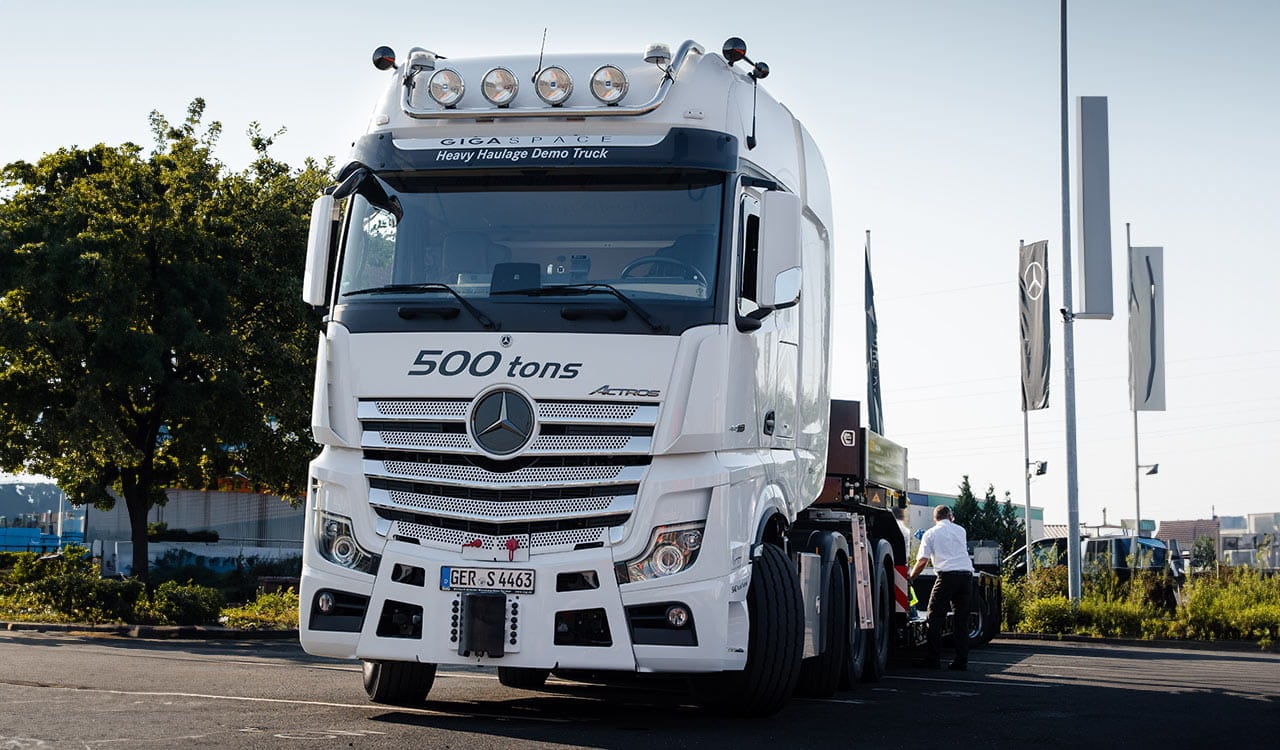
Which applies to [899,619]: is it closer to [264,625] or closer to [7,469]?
[264,625]

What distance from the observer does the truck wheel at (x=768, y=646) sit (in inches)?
362

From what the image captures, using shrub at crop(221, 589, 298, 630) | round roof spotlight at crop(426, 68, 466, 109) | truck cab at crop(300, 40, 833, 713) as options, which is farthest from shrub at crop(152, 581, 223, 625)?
round roof spotlight at crop(426, 68, 466, 109)

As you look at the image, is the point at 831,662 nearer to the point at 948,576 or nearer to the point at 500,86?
the point at 948,576

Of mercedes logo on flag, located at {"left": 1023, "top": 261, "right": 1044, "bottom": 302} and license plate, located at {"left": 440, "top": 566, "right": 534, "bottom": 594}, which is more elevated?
mercedes logo on flag, located at {"left": 1023, "top": 261, "right": 1044, "bottom": 302}

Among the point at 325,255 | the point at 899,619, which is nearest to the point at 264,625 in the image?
the point at 899,619

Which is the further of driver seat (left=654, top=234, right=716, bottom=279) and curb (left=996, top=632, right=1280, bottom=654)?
curb (left=996, top=632, right=1280, bottom=654)

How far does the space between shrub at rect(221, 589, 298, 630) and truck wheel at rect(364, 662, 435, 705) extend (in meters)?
12.9

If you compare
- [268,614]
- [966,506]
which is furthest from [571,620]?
[966,506]

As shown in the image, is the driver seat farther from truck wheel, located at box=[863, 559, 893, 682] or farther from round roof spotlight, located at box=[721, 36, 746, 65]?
truck wheel, located at box=[863, 559, 893, 682]

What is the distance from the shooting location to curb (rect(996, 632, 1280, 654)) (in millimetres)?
22719

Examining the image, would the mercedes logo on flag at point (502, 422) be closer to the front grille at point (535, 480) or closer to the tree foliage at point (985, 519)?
the front grille at point (535, 480)

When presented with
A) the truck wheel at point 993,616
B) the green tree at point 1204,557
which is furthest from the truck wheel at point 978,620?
the green tree at point 1204,557

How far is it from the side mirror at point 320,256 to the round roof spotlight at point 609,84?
5.97 feet

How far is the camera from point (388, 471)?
8680 mm
